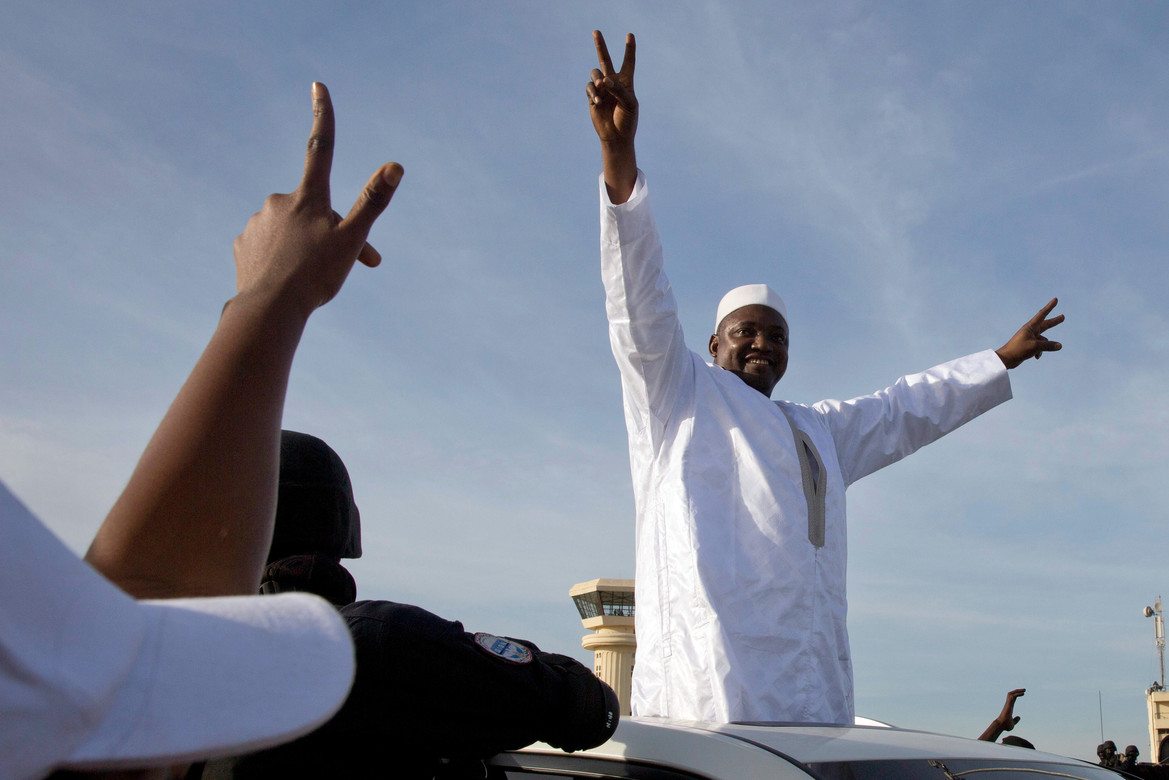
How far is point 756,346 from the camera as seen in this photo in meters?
3.80

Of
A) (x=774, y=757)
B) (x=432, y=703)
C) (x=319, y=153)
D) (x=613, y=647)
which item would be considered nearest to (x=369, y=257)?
(x=319, y=153)

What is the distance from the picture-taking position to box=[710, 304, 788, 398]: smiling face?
3746mm

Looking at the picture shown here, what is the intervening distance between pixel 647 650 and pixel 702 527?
45 centimetres

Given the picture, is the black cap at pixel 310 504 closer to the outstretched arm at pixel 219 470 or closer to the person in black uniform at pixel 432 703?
the person in black uniform at pixel 432 703

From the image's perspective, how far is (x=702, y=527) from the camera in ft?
9.77

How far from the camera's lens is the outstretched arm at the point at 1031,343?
13.9 feet

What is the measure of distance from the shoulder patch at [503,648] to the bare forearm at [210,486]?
79 centimetres

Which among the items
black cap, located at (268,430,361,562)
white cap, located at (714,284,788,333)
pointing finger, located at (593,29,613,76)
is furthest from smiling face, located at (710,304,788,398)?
black cap, located at (268,430,361,562)

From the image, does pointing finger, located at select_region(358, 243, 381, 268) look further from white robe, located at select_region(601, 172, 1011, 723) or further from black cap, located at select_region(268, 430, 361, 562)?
white robe, located at select_region(601, 172, 1011, 723)

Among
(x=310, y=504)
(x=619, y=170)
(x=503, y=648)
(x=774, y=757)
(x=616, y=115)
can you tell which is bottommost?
(x=774, y=757)

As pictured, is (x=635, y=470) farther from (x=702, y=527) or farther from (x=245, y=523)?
(x=245, y=523)

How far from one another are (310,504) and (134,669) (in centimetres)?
131

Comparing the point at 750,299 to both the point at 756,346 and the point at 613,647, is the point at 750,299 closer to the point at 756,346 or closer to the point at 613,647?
the point at 756,346

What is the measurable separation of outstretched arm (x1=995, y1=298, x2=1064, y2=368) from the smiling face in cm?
110
